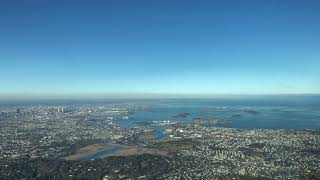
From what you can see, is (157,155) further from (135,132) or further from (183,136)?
(135,132)

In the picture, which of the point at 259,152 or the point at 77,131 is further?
the point at 77,131

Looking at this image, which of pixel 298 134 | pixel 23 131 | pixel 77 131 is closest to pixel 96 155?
pixel 77 131

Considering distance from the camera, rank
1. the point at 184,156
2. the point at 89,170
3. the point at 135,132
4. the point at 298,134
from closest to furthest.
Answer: the point at 89,170
the point at 184,156
the point at 298,134
the point at 135,132

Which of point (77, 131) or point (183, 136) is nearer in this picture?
point (183, 136)

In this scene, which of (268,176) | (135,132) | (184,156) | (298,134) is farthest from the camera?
(135,132)

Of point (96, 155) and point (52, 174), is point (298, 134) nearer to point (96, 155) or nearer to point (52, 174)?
point (96, 155)

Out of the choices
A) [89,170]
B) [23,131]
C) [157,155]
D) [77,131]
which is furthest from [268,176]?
[23,131]
